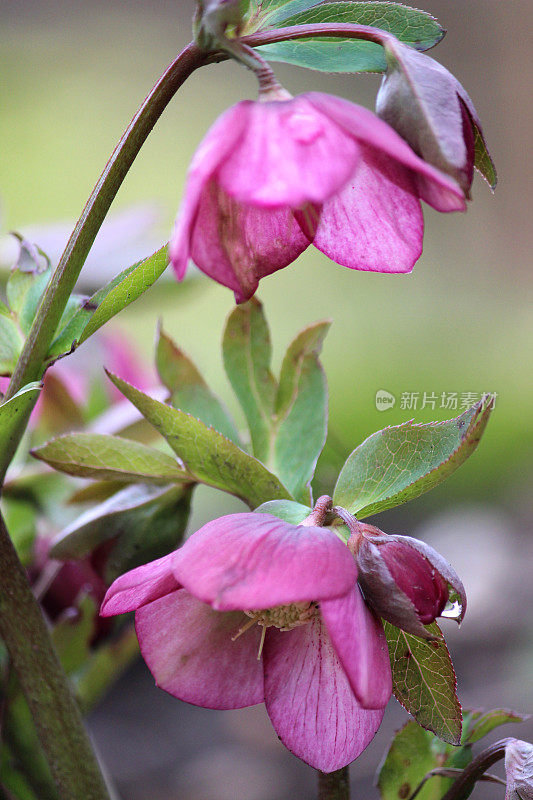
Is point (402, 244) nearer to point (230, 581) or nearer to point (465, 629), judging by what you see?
point (230, 581)

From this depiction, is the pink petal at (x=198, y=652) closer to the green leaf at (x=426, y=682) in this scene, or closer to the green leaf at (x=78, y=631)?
the green leaf at (x=426, y=682)

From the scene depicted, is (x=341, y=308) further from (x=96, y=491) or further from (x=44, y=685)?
(x=44, y=685)

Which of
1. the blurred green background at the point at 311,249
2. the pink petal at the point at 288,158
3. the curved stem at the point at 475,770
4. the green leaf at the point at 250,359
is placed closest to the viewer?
the pink petal at the point at 288,158

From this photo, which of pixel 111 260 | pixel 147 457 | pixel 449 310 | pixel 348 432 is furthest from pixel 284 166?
pixel 449 310

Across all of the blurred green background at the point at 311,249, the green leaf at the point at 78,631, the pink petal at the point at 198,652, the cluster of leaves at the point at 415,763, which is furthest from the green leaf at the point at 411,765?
the blurred green background at the point at 311,249

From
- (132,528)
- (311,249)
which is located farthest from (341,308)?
(132,528)

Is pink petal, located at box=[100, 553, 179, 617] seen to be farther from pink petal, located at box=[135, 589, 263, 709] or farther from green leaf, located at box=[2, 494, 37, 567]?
green leaf, located at box=[2, 494, 37, 567]

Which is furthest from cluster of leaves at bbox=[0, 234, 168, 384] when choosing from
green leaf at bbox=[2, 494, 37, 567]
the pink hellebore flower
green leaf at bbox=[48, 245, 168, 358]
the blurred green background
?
the blurred green background
